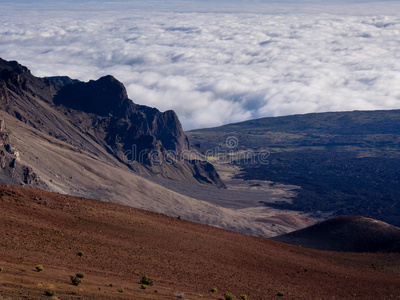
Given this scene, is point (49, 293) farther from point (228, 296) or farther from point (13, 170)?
point (13, 170)

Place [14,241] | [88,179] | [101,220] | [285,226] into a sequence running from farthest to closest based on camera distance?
[285,226]
[88,179]
[101,220]
[14,241]

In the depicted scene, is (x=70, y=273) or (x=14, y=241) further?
(x=14, y=241)

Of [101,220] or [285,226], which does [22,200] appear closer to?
[101,220]

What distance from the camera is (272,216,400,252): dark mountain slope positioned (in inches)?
2574

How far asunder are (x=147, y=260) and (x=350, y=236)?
42.4 meters

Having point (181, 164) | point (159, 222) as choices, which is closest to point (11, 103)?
point (181, 164)

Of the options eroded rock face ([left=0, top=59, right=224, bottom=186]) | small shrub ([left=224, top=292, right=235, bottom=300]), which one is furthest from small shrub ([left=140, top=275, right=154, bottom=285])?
eroded rock face ([left=0, top=59, right=224, bottom=186])

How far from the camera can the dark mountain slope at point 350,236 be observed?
6538cm

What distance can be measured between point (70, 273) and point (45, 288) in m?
Answer: 4.04

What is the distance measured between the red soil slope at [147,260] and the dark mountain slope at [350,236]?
53.3 ft

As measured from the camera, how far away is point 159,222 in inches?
1735

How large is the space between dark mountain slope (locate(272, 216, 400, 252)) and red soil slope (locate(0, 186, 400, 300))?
16258mm

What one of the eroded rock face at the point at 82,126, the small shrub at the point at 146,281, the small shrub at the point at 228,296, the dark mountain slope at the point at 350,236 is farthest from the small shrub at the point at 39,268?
the eroded rock face at the point at 82,126

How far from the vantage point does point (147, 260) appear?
3384 cm
